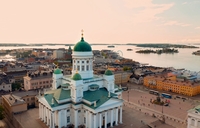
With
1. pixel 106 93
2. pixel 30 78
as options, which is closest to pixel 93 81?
pixel 106 93

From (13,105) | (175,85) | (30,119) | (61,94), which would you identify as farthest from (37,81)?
(175,85)

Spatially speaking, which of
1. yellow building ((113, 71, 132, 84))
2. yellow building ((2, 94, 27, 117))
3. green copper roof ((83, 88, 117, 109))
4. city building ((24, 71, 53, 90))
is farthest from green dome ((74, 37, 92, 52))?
yellow building ((113, 71, 132, 84))

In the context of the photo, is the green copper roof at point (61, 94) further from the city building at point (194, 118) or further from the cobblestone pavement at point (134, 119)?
the city building at point (194, 118)

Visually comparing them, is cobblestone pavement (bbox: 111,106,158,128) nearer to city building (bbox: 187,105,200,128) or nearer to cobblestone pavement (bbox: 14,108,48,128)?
city building (bbox: 187,105,200,128)

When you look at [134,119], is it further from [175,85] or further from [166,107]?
[175,85]

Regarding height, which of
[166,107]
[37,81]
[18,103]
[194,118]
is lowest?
[166,107]

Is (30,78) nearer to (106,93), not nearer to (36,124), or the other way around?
(36,124)
